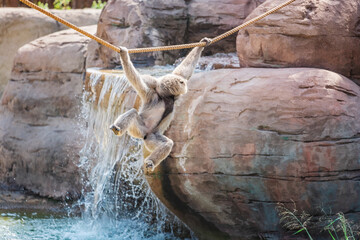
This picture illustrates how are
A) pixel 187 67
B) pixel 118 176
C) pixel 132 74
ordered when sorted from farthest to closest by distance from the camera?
pixel 118 176 < pixel 187 67 < pixel 132 74

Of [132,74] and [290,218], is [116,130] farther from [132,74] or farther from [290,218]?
[290,218]

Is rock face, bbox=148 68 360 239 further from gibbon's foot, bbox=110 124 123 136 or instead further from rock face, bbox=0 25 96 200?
rock face, bbox=0 25 96 200

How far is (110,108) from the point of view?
641cm

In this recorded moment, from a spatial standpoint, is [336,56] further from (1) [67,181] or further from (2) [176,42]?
(1) [67,181]

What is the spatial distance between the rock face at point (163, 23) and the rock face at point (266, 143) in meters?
2.94

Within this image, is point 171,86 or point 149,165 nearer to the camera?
point 149,165

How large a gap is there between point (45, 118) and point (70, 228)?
2.57 metres

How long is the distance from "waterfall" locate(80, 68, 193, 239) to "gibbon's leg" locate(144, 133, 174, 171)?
138cm

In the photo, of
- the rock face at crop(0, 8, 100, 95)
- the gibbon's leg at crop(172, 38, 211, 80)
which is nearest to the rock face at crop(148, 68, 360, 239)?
the gibbon's leg at crop(172, 38, 211, 80)

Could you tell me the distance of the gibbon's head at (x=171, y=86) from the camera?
4660 millimetres

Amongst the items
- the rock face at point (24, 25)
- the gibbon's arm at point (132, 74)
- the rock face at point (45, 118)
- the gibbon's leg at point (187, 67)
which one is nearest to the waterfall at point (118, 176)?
the rock face at point (45, 118)

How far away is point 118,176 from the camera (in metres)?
7.25

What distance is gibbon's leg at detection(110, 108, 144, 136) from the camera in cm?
411

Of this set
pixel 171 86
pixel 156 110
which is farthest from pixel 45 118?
pixel 171 86
